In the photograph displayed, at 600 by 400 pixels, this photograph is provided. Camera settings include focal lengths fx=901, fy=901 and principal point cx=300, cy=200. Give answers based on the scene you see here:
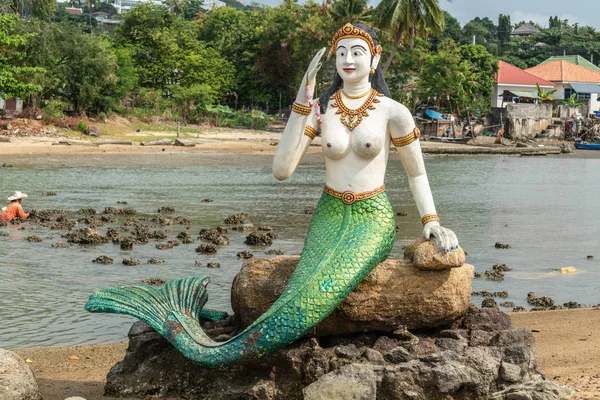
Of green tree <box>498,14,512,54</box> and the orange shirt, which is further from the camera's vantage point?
green tree <box>498,14,512,54</box>

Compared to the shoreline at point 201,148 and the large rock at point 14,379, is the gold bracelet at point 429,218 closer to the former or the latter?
the large rock at point 14,379

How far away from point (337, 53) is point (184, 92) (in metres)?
47.5

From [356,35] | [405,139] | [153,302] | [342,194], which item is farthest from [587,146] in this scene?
[153,302]

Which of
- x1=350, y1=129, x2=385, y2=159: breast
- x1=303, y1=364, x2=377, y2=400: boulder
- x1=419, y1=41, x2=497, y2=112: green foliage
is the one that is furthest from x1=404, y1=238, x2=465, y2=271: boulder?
x1=419, y1=41, x2=497, y2=112: green foliage

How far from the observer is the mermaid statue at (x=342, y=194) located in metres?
7.10

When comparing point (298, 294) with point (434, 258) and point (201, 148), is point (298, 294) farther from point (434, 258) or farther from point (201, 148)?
point (201, 148)

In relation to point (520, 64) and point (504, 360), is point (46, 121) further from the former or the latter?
point (520, 64)

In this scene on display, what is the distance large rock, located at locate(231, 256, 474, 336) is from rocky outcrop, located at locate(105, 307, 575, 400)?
123 millimetres

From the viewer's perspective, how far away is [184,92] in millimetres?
54375

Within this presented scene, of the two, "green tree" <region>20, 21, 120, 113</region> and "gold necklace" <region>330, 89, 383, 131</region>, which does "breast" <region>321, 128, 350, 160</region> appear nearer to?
"gold necklace" <region>330, 89, 383, 131</region>

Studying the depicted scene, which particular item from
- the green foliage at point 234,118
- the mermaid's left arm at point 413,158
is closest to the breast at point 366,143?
the mermaid's left arm at point 413,158

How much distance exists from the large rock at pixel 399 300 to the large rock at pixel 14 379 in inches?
79.6

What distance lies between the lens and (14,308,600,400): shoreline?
775 centimetres

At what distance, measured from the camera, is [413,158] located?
305 inches
